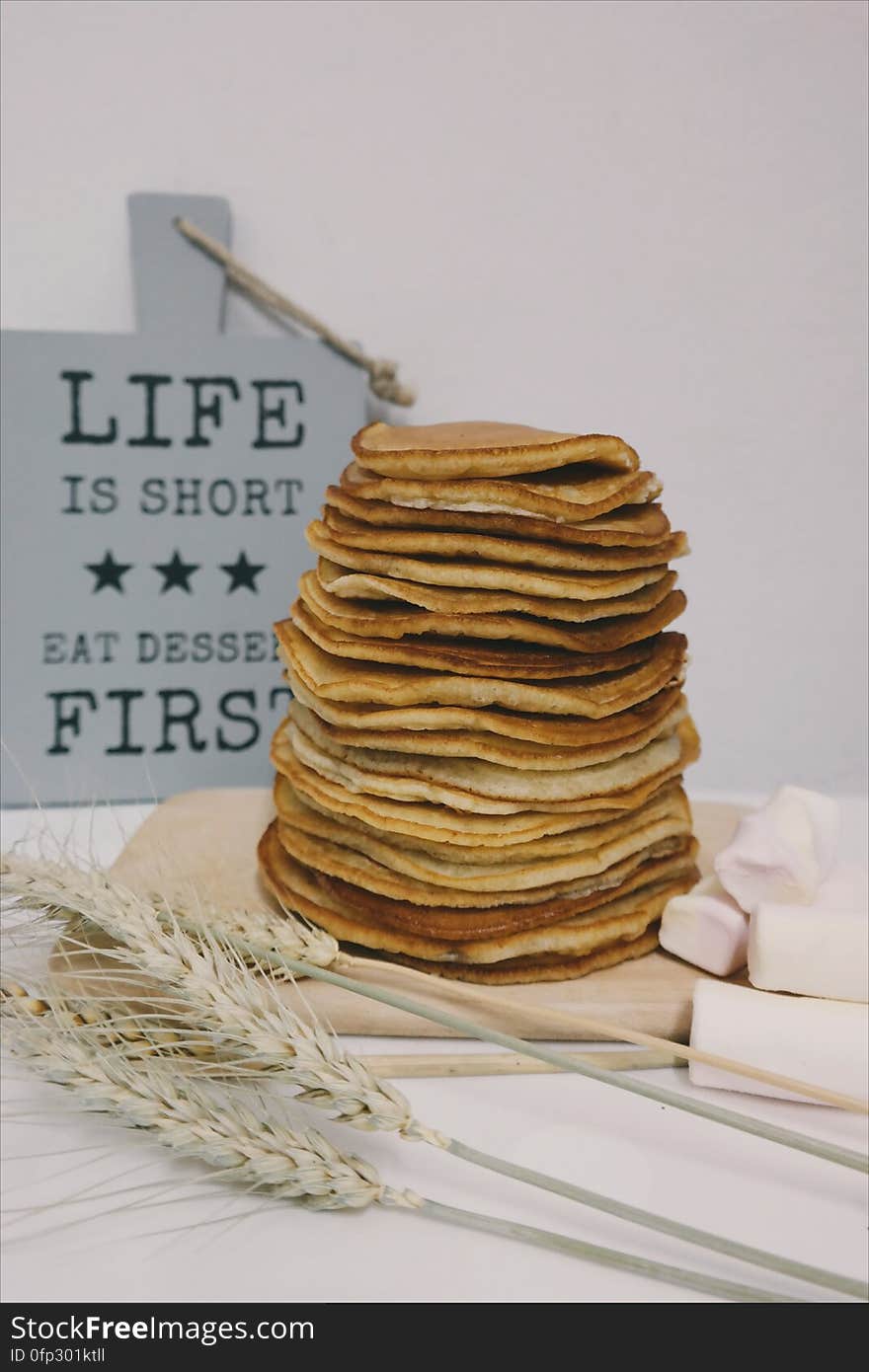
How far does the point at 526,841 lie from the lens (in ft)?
3.44

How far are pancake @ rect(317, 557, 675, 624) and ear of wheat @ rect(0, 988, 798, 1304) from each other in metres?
0.45

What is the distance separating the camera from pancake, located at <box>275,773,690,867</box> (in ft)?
3.47

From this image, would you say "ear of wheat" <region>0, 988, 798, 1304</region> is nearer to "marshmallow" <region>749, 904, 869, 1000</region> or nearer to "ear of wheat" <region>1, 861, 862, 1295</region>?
"ear of wheat" <region>1, 861, 862, 1295</region>

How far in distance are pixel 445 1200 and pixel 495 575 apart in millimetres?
511

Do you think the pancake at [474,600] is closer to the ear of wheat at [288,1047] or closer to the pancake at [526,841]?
the pancake at [526,841]

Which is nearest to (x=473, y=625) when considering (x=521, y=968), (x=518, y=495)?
(x=518, y=495)

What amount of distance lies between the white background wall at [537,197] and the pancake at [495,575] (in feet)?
2.83

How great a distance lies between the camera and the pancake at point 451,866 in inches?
41.6

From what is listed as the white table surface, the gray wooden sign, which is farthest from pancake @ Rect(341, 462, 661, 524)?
the gray wooden sign

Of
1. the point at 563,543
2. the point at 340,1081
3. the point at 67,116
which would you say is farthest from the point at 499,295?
the point at 340,1081

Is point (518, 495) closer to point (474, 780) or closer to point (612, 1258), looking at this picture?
point (474, 780)

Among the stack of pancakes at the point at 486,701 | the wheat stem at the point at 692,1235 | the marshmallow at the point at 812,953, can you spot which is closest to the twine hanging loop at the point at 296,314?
the stack of pancakes at the point at 486,701
